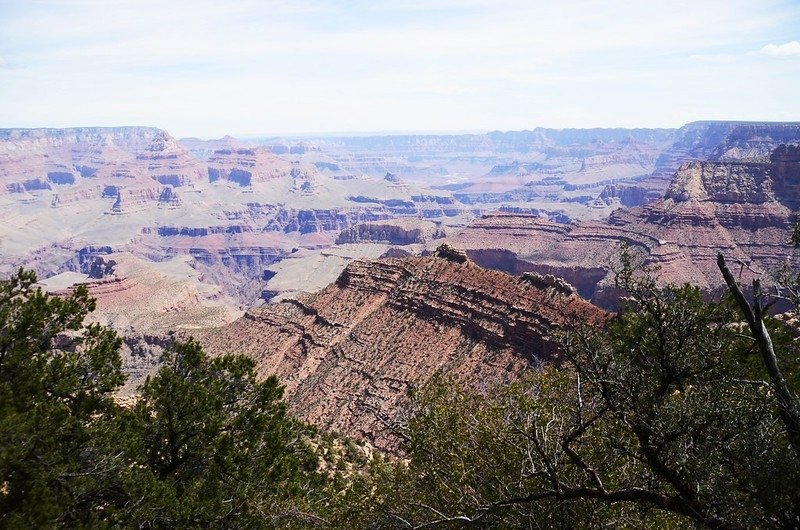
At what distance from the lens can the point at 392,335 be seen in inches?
2302

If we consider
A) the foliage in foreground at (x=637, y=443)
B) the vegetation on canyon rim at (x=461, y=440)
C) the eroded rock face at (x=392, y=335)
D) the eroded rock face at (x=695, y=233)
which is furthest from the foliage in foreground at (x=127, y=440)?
the eroded rock face at (x=695, y=233)

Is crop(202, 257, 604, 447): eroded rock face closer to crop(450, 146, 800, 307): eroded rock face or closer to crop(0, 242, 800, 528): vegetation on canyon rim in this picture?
crop(0, 242, 800, 528): vegetation on canyon rim

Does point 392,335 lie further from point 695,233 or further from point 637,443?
point 695,233

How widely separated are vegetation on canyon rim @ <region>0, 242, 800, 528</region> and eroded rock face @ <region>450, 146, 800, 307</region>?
9995 cm

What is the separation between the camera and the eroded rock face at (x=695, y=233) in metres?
130

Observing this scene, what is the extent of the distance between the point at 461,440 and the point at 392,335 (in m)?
42.5

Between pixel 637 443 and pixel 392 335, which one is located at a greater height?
pixel 637 443

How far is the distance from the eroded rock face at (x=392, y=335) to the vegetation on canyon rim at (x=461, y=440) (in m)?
26.2

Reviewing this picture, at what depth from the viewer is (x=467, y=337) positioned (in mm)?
53875

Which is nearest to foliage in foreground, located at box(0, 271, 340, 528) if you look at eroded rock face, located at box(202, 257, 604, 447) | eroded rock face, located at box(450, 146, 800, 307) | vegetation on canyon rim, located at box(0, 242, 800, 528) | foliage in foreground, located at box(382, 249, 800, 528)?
vegetation on canyon rim, located at box(0, 242, 800, 528)

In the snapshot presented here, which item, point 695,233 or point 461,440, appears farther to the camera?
point 695,233

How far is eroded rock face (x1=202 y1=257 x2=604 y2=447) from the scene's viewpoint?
49312 millimetres

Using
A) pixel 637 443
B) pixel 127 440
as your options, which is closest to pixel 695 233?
pixel 637 443

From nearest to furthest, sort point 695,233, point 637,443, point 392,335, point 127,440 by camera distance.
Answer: point 637,443
point 127,440
point 392,335
point 695,233
